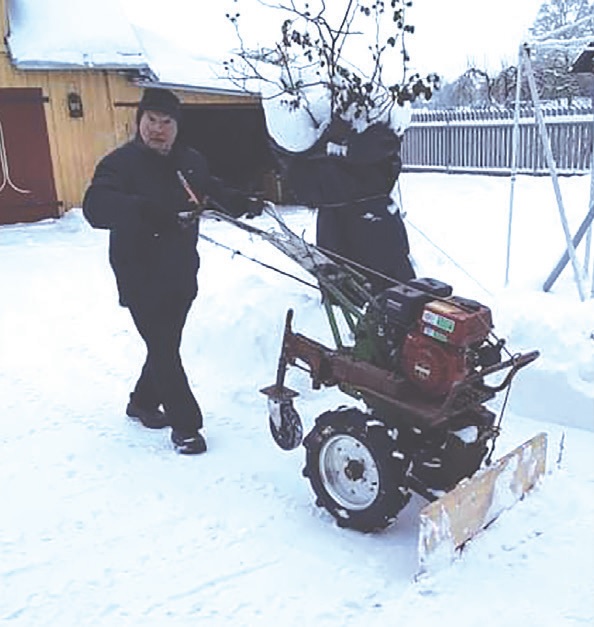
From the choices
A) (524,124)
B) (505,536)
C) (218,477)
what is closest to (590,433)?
(505,536)

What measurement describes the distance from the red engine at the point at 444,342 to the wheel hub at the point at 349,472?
367 mm

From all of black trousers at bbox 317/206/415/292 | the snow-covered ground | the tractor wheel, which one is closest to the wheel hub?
the tractor wheel

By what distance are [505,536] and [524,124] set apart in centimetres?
1429

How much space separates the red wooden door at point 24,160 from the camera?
11117mm

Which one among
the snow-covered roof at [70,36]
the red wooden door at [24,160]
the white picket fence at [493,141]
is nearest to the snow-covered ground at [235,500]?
the red wooden door at [24,160]

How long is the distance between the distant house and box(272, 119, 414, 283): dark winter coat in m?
5.84

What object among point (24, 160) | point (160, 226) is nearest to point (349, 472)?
point (160, 226)

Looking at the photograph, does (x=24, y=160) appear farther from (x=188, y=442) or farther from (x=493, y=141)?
(x=493, y=141)

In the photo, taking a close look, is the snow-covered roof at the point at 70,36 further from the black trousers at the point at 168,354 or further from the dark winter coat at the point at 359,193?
the black trousers at the point at 168,354

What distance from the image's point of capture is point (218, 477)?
364cm

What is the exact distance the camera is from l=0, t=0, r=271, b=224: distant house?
1105cm

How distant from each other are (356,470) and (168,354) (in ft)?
4.15

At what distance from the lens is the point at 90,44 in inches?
443

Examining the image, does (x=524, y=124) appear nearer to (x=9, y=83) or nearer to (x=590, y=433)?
(x=9, y=83)
